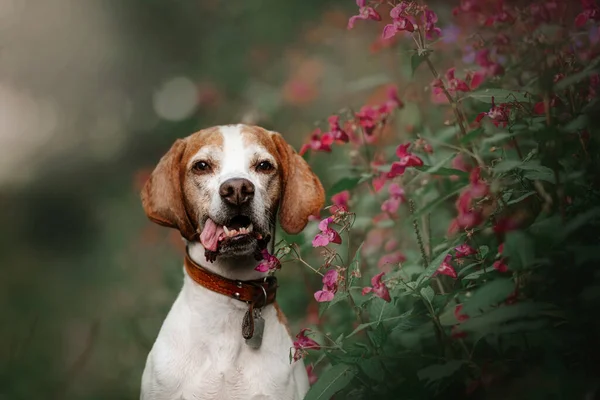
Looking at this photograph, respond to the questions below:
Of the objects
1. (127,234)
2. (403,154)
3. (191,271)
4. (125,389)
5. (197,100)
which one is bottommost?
(125,389)

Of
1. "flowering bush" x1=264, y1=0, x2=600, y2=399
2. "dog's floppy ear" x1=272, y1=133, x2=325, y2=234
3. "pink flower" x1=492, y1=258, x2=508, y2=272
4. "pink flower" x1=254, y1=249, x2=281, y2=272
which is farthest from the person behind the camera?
"dog's floppy ear" x1=272, y1=133, x2=325, y2=234

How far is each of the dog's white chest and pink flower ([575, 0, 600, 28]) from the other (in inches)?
53.8

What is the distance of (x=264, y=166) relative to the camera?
2.55 m

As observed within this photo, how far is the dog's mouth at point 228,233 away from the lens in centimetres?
233

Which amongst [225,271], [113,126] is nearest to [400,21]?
[225,271]

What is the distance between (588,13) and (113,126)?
206 inches

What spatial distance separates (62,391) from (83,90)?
2802 millimetres

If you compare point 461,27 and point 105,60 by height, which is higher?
point 105,60

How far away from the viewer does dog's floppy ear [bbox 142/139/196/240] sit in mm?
2543

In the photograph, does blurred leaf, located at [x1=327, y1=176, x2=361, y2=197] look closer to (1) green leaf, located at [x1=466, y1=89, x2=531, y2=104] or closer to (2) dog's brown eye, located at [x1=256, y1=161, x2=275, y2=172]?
(2) dog's brown eye, located at [x1=256, y1=161, x2=275, y2=172]

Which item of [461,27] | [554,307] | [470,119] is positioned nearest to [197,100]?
[461,27]

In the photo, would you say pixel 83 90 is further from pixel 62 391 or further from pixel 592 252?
pixel 592 252

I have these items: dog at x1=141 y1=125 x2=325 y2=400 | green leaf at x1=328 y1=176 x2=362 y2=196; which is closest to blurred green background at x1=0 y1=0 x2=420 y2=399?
green leaf at x1=328 y1=176 x2=362 y2=196

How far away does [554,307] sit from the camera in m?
1.93
